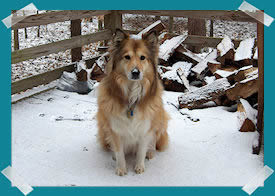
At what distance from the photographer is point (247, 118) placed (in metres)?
3.85

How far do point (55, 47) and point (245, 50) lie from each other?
135 inches

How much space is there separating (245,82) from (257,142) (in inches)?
45.0

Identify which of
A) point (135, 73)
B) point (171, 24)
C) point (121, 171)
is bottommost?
point (121, 171)

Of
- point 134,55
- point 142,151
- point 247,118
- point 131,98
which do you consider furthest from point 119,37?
point 247,118

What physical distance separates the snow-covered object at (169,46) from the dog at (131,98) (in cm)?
279

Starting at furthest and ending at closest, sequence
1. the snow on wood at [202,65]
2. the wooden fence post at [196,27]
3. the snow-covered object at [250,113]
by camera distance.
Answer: the wooden fence post at [196,27], the snow on wood at [202,65], the snow-covered object at [250,113]

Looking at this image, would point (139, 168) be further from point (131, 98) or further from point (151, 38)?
point (151, 38)

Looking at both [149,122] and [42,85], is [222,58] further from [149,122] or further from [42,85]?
[42,85]

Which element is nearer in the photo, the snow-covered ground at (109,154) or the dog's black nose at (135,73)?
the dog's black nose at (135,73)

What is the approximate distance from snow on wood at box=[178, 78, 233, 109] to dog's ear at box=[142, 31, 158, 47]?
194cm

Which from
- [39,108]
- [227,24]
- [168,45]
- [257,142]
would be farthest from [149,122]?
[227,24]

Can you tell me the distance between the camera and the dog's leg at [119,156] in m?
3.21

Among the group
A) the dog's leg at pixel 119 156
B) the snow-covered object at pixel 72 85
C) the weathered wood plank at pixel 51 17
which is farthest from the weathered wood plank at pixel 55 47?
the dog's leg at pixel 119 156

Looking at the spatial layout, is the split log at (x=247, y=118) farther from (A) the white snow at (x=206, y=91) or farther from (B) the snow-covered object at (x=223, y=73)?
(B) the snow-covered object at (x=223, y=73)
